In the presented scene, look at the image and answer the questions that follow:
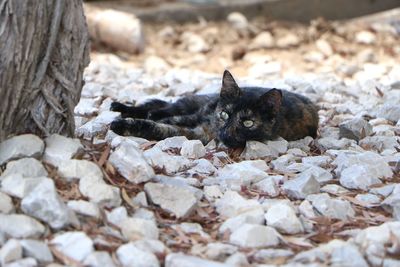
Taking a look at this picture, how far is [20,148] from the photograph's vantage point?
3439 mm

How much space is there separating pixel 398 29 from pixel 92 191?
631 cm

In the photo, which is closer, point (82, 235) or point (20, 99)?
point (82, 235)

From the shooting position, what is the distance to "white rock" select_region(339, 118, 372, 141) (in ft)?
16.0

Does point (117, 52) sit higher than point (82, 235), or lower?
lower

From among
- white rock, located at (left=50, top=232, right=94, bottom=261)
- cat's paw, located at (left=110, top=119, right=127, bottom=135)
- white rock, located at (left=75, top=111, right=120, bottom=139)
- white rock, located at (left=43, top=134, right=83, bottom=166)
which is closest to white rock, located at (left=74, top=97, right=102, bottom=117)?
white rock, located at (left=75, top=111, right=120, bottom=139)

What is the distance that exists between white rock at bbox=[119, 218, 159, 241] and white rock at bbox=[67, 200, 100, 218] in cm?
11

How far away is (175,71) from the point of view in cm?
711

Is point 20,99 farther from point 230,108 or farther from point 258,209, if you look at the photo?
point 230,108

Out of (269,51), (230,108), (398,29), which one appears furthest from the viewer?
(398,29)

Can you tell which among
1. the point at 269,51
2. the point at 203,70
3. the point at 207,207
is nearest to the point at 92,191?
the point at 207,207

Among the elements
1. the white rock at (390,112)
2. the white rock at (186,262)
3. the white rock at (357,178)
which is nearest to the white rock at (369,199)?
the white rock at (357,178)

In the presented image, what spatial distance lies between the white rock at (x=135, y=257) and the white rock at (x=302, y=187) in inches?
37.4

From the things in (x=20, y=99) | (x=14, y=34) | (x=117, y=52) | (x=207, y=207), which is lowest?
(x=117, y=52)

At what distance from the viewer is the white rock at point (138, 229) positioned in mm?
3133
